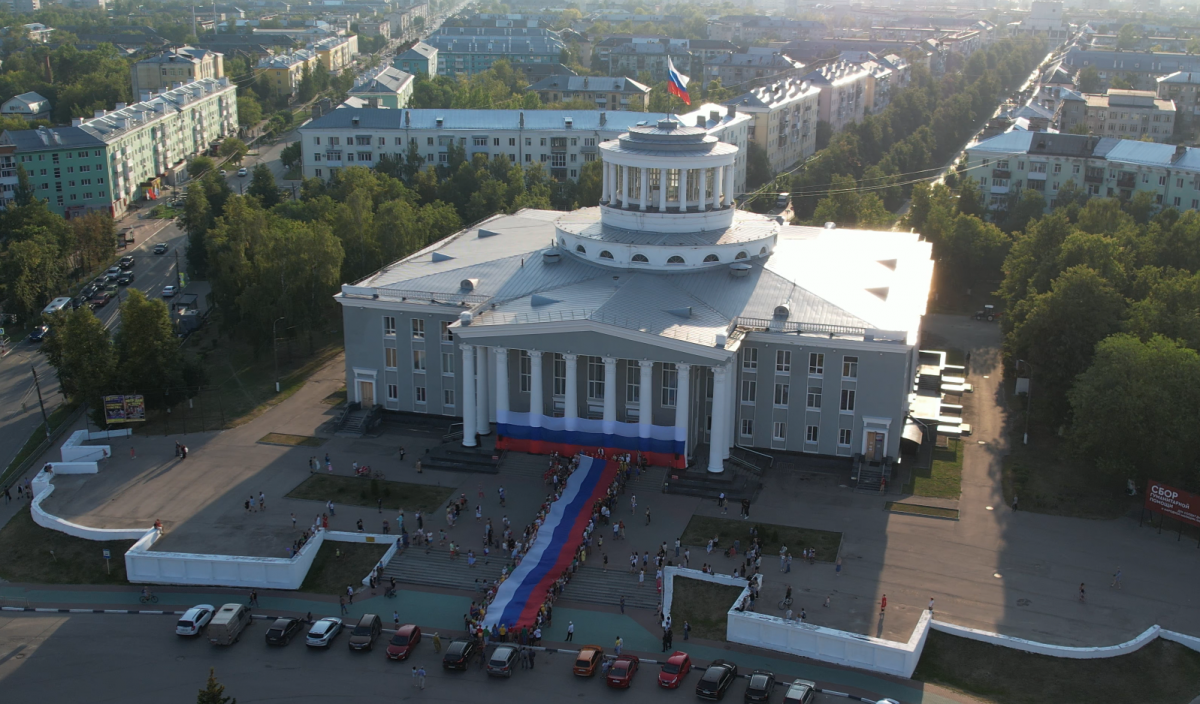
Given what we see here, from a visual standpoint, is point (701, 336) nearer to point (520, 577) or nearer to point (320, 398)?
point (520, 577)

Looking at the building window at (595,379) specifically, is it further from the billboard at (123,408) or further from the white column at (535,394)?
the billboard at (123,408)

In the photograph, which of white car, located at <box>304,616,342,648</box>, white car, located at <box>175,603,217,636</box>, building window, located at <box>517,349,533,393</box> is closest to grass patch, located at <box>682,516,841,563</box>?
building window, located at <box>517,349,533,393</box>

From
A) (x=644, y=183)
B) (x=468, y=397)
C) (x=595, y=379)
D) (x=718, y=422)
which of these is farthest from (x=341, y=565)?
(x=644, y=183)

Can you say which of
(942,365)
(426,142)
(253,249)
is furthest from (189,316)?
(942,365)

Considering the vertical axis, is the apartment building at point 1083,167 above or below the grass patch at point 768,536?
above

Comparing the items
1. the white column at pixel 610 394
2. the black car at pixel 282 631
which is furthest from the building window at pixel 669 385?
the black car at pixel 282 631

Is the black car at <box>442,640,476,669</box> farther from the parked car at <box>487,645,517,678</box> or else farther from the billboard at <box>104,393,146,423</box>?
the billboard at <box>104,393,146,423</box>
